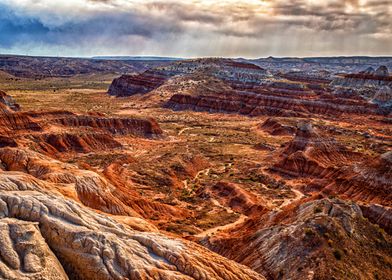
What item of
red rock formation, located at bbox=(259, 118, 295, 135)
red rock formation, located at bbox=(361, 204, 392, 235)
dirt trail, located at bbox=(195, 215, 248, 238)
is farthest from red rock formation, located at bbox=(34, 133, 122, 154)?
red rock formation, located at bbox=(361, 204, 392, 235)

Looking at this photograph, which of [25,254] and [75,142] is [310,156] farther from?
[25,254]

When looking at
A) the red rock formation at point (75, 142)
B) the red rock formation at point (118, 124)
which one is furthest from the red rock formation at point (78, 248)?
the red rock formation at point (118, 124)

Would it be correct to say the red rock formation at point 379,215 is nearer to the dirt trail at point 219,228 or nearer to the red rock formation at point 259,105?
the dirt trail at point 219,228

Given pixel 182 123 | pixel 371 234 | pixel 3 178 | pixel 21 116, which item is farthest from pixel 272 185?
pixel 182 123

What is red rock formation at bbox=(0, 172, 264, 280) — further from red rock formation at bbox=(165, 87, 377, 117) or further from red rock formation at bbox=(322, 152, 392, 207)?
red rock formation at bbox=(165, 87, 377, 117)

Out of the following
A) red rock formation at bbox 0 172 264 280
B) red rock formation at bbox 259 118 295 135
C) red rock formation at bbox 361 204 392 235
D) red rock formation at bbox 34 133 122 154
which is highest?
red rock formation at bbox 0 172 264 280

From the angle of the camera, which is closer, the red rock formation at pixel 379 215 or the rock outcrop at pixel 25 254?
the rock outcrop at pixel 25 254

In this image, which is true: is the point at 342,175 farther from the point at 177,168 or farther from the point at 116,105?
the point at 116,105

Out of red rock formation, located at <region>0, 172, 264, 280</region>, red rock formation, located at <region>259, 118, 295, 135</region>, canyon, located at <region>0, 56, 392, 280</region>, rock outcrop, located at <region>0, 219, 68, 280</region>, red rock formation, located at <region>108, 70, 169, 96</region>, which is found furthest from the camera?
red rock formation, located at <region>108, 70, 169, 96</region>

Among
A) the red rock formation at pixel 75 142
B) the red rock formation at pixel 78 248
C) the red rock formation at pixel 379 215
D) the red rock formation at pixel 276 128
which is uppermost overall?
the red rock formation at pixel 78 248

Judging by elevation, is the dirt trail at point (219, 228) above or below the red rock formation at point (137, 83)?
below

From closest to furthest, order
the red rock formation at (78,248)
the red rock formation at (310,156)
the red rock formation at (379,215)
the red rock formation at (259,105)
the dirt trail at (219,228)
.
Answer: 1. the red rock formation at (78,248)
2. the red rock formation at (379,215)
3. the dirt trail at (219,228)
4. the red rock formation at (310,156)
5. the red rock formation at (259,105)

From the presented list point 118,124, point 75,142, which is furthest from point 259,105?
point 75,142
